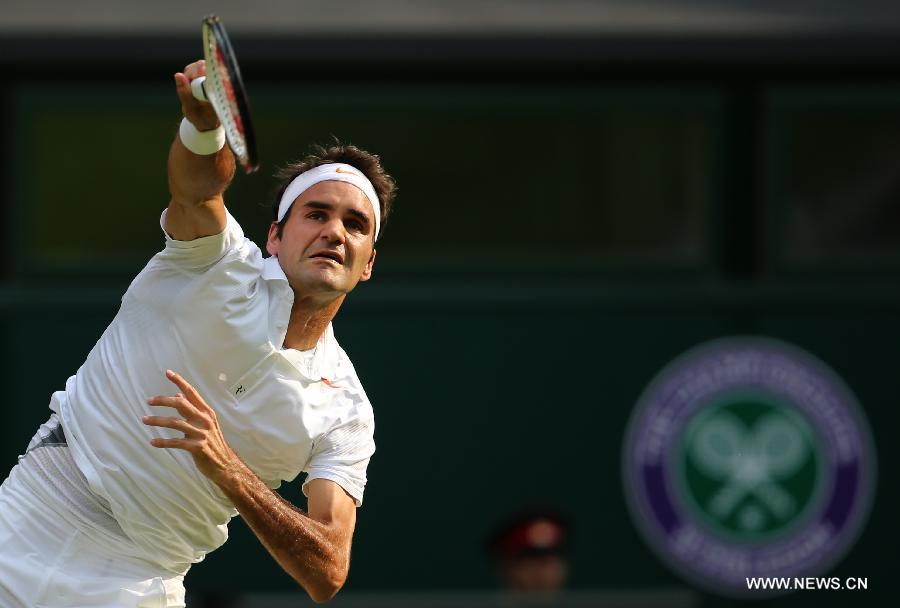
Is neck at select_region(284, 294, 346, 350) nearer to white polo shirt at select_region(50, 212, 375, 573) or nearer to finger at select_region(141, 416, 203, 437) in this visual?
white polo shirt at select_region(50, 212, 375, 573)

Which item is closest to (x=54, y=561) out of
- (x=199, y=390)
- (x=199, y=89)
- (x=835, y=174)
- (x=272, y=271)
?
(x=199, y=390)

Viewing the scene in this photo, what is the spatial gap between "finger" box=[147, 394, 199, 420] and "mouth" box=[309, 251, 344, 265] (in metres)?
0.61

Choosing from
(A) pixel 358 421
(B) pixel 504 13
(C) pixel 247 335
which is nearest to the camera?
(C) pixel 247 335

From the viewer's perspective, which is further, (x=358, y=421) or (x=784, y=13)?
(x=784, y=13)

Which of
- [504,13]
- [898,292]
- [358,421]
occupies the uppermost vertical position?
[504,13]

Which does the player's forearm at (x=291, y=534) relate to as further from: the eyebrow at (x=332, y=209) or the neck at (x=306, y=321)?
the eyebrow at (x=332, y=209)

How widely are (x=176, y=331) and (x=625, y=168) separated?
421cm

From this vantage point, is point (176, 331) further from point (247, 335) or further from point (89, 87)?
point (89, 87)

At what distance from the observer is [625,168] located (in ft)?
26.3

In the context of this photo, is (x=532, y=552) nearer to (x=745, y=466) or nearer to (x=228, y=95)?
(x=745, y=466)

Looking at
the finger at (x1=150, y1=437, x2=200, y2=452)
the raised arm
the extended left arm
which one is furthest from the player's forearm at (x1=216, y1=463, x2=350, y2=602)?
the raised arm

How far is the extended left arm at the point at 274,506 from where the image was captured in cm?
371

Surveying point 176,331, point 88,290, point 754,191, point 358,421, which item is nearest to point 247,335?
Answer: point 176,331

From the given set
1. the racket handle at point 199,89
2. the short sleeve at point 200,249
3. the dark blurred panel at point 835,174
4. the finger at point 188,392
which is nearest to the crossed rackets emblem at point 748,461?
the dark blurred panel at point 835,174
